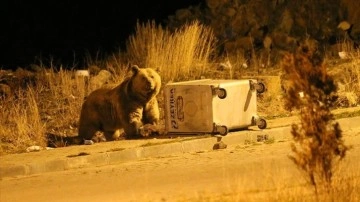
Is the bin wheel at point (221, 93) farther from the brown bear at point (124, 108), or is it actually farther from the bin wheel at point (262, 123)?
the brown bear at point (124, 108)

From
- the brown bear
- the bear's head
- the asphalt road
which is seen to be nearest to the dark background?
the brown bear

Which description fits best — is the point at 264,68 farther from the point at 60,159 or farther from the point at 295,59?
the point at 295,59

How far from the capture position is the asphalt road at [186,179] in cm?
1138

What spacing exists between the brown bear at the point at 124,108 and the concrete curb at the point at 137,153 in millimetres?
1287

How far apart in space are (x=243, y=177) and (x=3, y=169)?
3.15 meters

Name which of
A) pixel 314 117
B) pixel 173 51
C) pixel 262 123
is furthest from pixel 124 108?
pixel 314 117

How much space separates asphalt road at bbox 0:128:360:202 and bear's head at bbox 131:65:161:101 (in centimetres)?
182

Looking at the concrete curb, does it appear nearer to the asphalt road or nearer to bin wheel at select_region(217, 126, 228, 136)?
bin wheel at select_region(217, 126, 228, 136)

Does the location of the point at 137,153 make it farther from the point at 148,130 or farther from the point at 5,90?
the point at 5,90

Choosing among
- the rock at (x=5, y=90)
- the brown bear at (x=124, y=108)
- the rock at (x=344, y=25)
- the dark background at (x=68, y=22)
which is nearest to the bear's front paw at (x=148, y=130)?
the brown bear at (x=124, y=108)

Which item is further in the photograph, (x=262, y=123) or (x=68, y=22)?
(x=68, y=22)

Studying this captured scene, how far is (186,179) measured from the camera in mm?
12836

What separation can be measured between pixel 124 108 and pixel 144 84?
0.47 meters

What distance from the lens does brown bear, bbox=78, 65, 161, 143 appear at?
54.7ft
